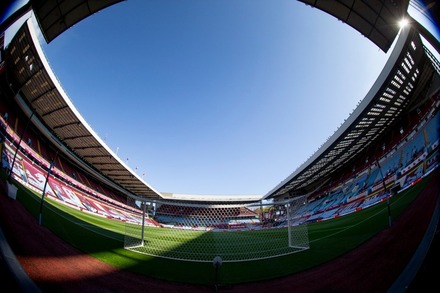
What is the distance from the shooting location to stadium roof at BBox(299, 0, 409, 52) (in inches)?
169

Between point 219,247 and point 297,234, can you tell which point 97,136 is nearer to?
point 219,247

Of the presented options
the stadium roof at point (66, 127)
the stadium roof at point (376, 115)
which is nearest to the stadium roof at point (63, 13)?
the stadium roof at point (66, 127)

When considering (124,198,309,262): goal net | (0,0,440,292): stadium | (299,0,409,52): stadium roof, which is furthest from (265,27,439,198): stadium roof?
(124,198,309,262): goal net

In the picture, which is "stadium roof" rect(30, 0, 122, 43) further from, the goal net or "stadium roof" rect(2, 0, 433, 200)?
the goal net

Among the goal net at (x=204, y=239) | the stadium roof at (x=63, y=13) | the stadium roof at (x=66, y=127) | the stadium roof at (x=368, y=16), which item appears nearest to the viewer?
the stadium roof at (x=63, y=13)

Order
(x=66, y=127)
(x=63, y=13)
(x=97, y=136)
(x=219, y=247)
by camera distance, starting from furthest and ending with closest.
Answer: (x=97, y=136)
(x=66, y=127)
(x=219, y=247)
(x=63, y=13)

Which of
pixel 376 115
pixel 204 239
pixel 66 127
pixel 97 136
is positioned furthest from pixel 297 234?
pixel 66 127

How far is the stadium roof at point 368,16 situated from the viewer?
14.1ft

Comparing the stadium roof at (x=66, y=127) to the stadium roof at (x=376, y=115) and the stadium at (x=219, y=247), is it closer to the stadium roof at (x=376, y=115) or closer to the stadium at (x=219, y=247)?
the stadium at (x=219, y=247)

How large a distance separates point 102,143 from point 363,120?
31.4m

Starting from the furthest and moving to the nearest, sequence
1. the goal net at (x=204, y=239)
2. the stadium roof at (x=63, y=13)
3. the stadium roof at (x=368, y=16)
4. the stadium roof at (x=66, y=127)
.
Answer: the stadium roof at (x=66, y=127)
the goal net at (x=204, y=239)
the stadium roof at (x=368, y=16)
the stadium roof at (x=63, y=13)

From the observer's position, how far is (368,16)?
4648mm

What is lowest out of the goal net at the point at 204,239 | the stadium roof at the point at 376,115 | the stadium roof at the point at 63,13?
the goal net at the point at 204,239

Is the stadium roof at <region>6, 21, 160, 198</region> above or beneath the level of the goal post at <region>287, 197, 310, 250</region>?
above
